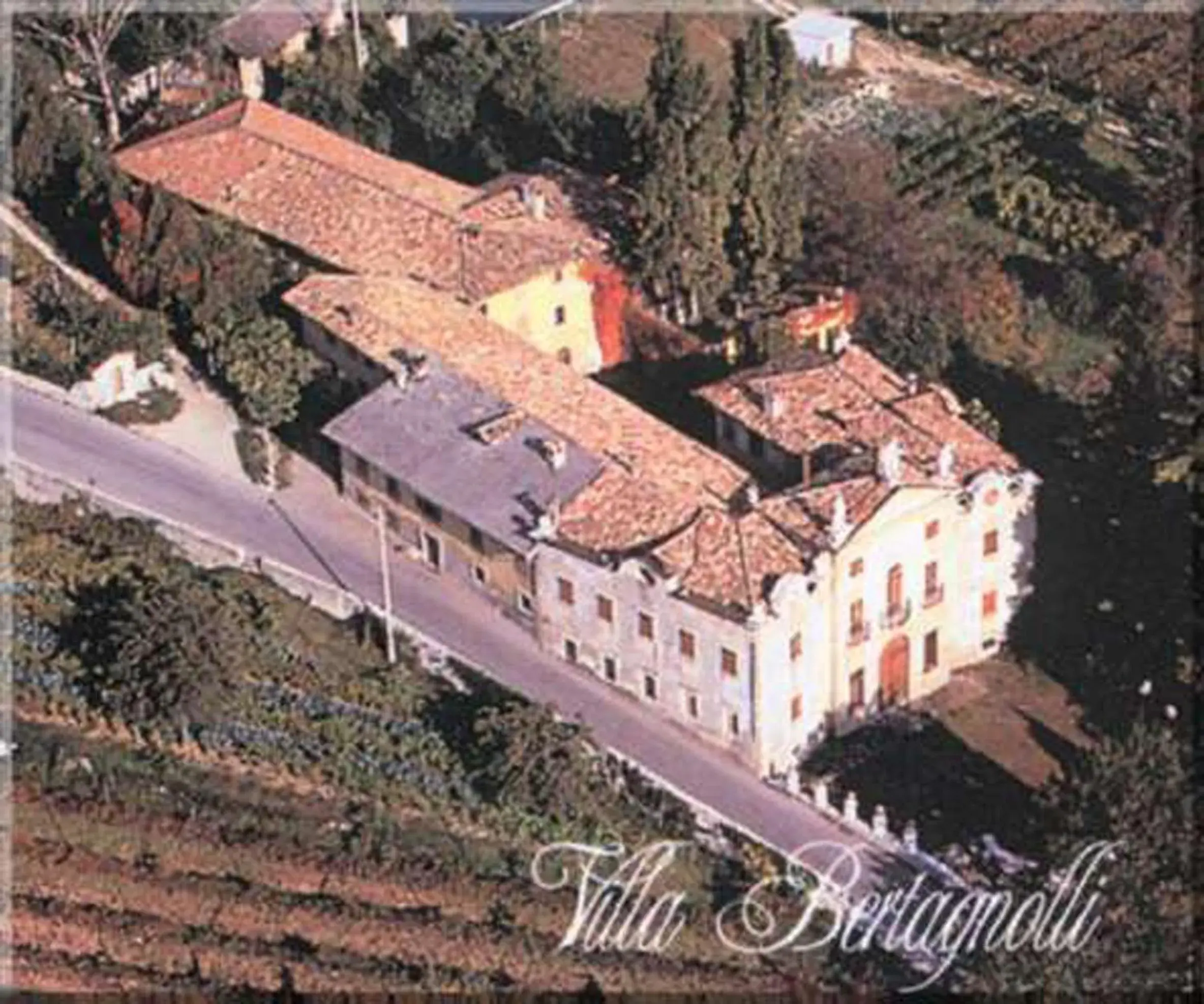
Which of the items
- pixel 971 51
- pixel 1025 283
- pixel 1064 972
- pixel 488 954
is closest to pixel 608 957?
pixel 488 954

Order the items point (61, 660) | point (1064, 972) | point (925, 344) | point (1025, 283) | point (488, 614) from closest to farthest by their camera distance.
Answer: point (1064, 972) → point (61, 660) → point (488, 614) → point (925, 344) → point (1025, 283)

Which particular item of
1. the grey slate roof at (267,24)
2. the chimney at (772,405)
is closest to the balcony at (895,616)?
the chimney at (772,405)

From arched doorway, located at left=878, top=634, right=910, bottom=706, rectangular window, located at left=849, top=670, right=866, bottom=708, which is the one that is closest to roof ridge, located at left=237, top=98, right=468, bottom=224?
arched doorway, located at left=878, top=634, right=910, bottom=706

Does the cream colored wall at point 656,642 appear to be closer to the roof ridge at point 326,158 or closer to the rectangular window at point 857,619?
the rectangular window at point 857,619

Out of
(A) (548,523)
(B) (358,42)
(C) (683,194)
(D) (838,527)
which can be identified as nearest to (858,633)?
Result: (D) (838,527)

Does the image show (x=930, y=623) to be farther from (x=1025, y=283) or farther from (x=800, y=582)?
(x=1025, y=283)

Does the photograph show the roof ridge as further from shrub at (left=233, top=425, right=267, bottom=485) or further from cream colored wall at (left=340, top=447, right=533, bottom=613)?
cream colored wall at (left=340, top=447, right=533, bottom=613)

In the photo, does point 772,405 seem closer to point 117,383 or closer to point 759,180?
point 759,180
